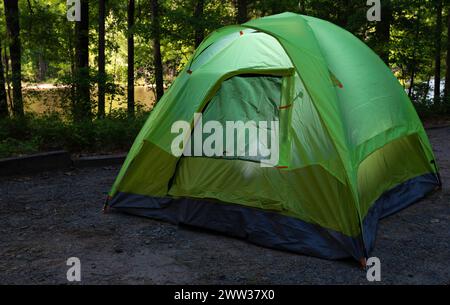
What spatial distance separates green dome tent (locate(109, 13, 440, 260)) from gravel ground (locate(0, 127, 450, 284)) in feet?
0.65

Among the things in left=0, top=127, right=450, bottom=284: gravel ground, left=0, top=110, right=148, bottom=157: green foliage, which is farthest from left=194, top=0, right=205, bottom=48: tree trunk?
left=0, top=127, right=450, bottom=284: gravel ground

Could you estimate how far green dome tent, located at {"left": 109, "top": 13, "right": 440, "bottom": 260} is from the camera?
4.52m

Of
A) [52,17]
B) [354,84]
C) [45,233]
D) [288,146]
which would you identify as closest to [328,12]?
[52,17]

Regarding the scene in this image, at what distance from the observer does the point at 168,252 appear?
4.55m

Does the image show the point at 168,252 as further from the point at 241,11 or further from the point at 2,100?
the point at 241,11

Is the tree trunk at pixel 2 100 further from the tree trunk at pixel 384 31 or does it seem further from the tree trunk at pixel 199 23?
the tree trunk at pixel 384 31

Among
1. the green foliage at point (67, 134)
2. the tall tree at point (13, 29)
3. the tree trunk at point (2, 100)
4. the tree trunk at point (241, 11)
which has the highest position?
the tree trunk at point (241, 11)

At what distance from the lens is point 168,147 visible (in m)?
5.42

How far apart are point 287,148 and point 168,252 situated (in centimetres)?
158

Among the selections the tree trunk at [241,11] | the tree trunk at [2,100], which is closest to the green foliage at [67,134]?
the tree trunk at [2,100]

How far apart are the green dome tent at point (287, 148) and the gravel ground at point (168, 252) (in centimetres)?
20

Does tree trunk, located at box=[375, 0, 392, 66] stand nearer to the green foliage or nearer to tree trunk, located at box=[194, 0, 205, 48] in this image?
tree trunk, located at box=[194, 0, 205, 48]

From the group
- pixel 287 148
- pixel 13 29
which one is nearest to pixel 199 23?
pixel 13 29

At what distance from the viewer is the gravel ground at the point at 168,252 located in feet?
13.1
